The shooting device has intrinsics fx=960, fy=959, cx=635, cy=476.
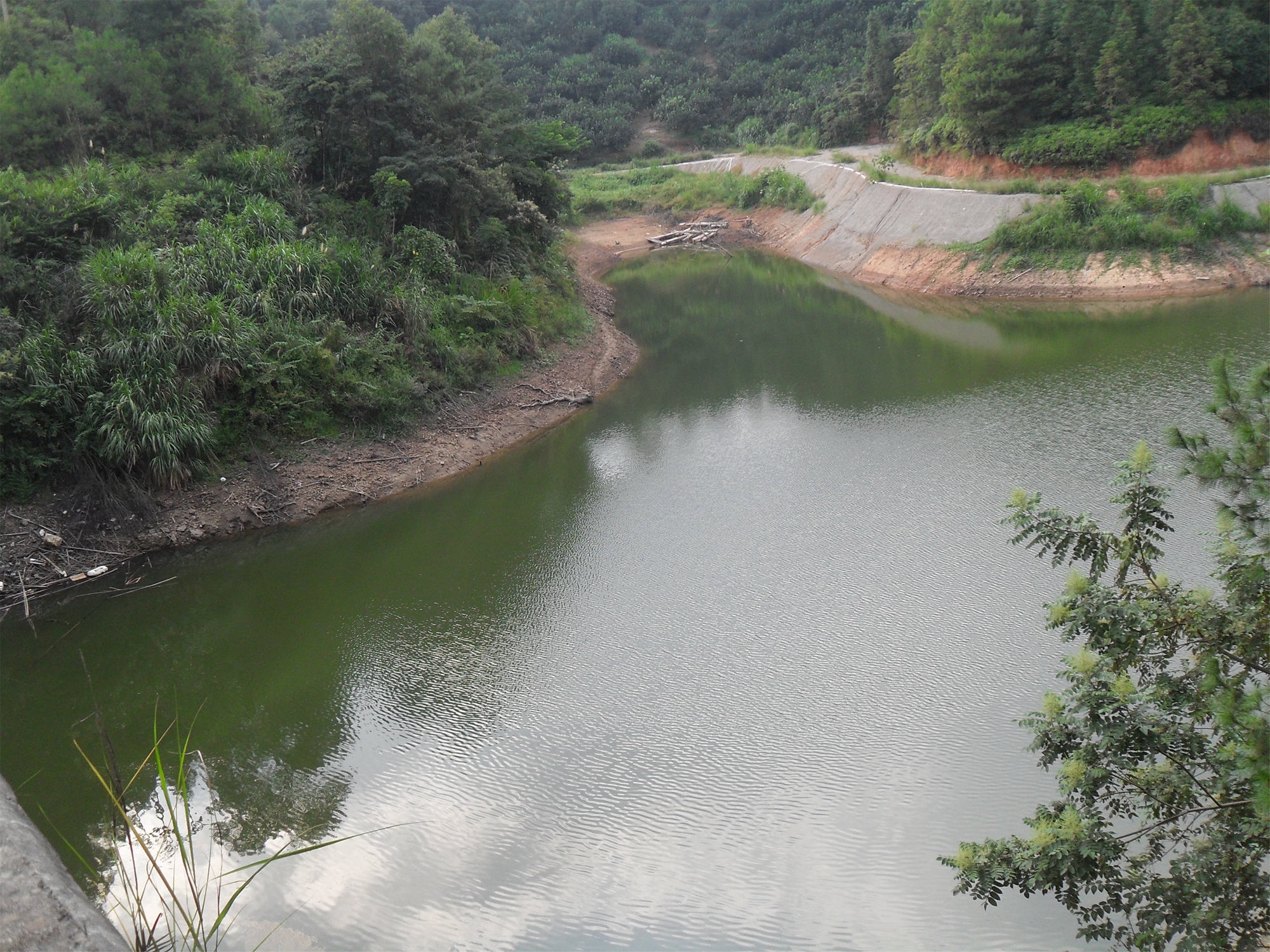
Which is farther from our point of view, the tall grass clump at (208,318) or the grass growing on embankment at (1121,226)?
the grass growing on embankment at (1121,226)

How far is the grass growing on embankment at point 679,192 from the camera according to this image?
37.5 metres

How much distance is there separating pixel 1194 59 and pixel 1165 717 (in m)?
25.1

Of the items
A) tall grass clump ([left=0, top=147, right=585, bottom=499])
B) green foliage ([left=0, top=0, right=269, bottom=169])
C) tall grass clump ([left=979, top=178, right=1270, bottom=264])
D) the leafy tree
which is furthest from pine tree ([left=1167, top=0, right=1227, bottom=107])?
green foliage ([left=0, top=0, right=269, bottom=169])

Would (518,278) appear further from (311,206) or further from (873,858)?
→ (873,858)

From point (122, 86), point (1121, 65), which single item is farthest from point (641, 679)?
point (1121, 65)

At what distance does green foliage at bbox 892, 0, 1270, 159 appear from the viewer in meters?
23.9

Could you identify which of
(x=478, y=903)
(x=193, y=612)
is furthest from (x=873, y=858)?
(x=193, y=612)

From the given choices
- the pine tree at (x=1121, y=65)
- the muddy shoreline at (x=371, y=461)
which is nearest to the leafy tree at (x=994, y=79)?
the pine tree at (x=1121, y=65)

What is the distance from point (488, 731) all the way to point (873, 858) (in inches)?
139

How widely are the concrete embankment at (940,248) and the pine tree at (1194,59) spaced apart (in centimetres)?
319

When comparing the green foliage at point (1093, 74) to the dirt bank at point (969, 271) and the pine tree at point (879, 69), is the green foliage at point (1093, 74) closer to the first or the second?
the dirt bank at point (969, 271)

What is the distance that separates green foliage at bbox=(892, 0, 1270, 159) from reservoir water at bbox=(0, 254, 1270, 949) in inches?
422

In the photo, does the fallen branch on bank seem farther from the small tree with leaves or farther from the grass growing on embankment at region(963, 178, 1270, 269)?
the small tree with leaves

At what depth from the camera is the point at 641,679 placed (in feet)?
30.0
